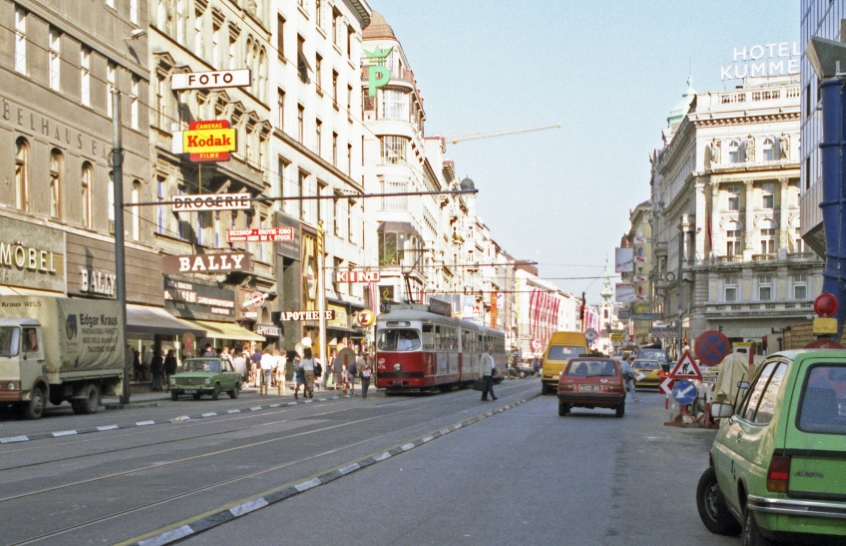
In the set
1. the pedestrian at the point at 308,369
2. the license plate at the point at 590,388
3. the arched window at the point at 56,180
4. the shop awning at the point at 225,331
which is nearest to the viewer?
the license plate at the point at 590,388

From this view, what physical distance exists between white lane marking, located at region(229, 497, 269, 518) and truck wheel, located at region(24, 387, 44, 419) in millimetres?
16190

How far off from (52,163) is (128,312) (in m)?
6.14

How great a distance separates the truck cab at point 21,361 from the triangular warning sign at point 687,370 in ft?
47.8

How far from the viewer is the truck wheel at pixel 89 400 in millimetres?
27484

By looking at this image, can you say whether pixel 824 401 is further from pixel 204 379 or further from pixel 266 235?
pixel 266 235

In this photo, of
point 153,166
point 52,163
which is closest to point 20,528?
point 52,163

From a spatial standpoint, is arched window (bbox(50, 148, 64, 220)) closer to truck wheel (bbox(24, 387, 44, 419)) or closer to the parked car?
truck wheel (bbox(24, 387, 44, 419))

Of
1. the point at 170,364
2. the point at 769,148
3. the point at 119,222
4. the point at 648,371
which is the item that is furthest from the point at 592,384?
the point at 769,148

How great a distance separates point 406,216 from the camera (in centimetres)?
8225

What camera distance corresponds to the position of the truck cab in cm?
2395

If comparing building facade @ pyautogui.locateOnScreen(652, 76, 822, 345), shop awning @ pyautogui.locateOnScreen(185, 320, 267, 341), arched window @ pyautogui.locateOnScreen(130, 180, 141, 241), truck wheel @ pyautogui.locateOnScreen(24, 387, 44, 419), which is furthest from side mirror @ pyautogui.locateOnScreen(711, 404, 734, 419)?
building facade @ pyautogui.locateOnScreen(652, 76, 822, 345)

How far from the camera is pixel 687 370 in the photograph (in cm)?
2300

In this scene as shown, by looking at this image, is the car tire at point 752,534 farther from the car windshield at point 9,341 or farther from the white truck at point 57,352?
the car windshield at point 9,341

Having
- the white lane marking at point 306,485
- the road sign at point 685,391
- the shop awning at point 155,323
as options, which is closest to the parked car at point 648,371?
the shop awning at point 155,323
